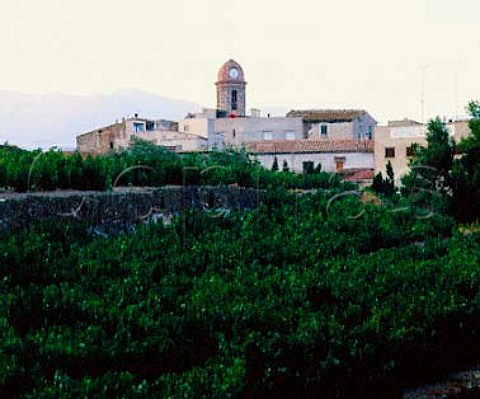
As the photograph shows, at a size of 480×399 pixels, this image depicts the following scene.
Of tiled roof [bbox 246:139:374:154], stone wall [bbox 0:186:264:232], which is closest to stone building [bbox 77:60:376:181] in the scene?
tiled roof [bbox 246:139:374:154]

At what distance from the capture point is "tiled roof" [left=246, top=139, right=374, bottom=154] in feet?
144

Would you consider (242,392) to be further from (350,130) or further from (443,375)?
(350,130)

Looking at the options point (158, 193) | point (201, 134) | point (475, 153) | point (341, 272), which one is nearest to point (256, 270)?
point (341, 272)

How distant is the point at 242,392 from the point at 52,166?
520 cm

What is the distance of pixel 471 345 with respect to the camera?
5.91m

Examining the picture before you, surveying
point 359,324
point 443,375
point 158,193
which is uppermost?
point 158,193

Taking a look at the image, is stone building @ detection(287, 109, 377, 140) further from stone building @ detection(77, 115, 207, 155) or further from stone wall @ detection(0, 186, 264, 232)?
stone wall @ detection(0, 186, 264, 232)

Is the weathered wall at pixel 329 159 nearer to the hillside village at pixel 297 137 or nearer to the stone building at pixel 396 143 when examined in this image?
the hillside village at pixel 297 137

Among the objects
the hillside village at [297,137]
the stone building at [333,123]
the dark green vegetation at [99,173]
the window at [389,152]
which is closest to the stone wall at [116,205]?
the dark green vegetation at [99,173]

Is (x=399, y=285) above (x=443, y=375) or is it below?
above

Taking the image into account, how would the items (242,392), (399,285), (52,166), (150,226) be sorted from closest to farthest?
1. (242,392)
2. (399,285)
3. (150,226)
4. (52,166)

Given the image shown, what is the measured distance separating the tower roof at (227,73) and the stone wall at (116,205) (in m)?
57.4

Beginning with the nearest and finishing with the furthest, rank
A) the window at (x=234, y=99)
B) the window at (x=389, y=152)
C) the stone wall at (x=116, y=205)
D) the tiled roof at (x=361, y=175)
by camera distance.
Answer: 1. the stone wall at (x=116, y=205)
2. the tiled roof at (x=361, y=175)
3. the window at (x=389, y=152)
4. the window at (x=234, y=99)

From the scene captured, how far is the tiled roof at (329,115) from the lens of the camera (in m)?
54.6
